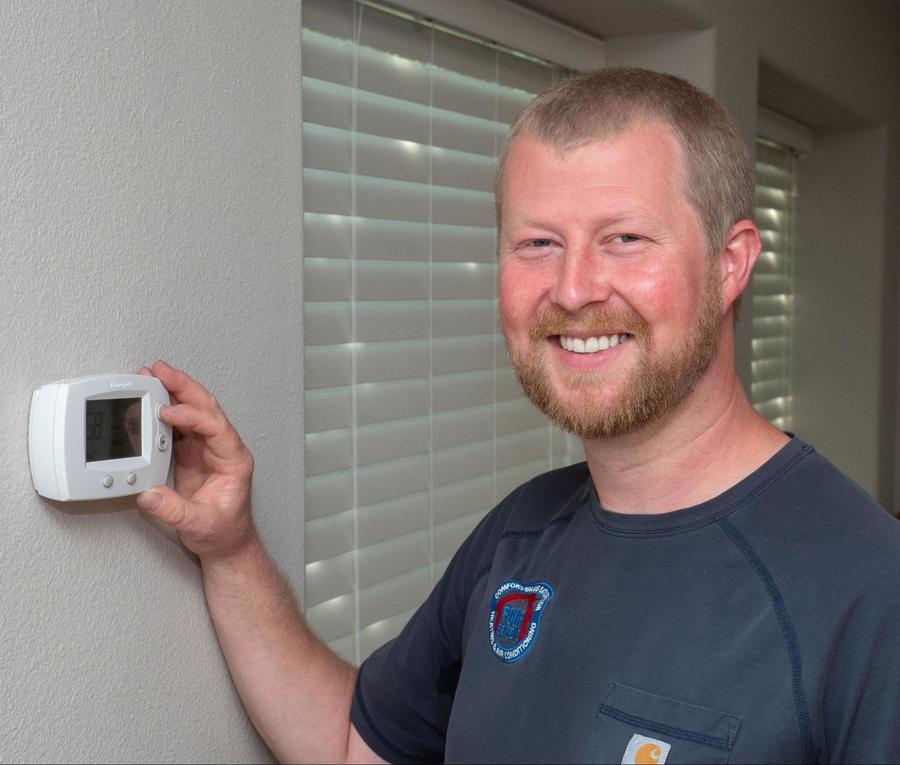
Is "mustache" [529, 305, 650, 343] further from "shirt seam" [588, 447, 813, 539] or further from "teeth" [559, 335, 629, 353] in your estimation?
"shirt seam" [588, 447, 813, 539]

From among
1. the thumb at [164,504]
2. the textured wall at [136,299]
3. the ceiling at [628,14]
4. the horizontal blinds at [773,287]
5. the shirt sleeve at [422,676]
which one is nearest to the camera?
the textured wall at [136,299]

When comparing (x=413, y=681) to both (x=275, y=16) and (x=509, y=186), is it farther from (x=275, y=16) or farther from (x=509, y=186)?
(x=275, y=16)

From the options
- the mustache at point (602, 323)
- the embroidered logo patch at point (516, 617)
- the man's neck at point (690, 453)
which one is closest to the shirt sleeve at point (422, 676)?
the embroidered logo patch at point (516, 617)

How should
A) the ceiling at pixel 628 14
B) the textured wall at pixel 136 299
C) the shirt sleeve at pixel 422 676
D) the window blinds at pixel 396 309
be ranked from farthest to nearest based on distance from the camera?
the ceiling at pixel 628 14, the window blinds at pixel 396 309, the shirt sleeve at pixel 422 676, the textured wall at pixel 136 299

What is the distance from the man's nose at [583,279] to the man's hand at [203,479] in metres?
0.43

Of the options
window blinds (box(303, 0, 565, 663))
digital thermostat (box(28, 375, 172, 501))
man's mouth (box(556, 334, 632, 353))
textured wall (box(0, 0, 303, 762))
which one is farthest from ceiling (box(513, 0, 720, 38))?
digital thermostat (box(28, 375, 172, 501))

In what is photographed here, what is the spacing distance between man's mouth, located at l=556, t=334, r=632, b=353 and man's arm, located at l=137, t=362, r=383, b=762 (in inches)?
16.4

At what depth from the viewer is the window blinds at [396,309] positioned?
5.55 feet

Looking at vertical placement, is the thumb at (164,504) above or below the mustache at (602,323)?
below

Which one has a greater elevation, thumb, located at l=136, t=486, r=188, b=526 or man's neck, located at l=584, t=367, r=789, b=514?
man's neck, located at l=584, t=367, r=789, b=514

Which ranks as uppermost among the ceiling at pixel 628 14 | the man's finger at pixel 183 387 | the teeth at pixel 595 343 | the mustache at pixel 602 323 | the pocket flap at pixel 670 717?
the ceiling at pixel 628 14

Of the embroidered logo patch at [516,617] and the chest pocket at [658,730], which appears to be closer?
the chest pocket at [658,730]

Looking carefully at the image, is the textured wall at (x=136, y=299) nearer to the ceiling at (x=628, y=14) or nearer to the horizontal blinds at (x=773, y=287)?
the ceiling at (x=628, y=14)

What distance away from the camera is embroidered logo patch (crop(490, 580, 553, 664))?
1.31 meters
